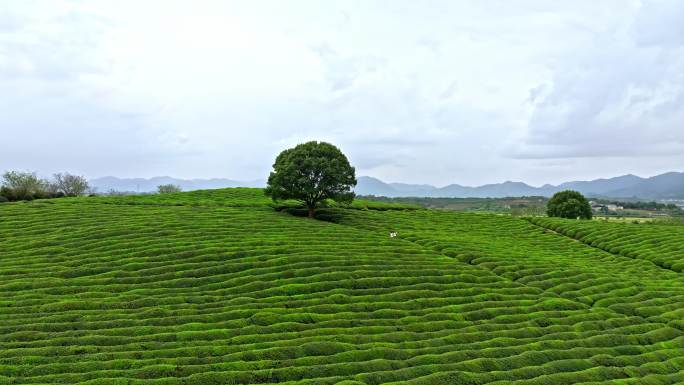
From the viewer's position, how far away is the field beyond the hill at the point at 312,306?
2102 cm

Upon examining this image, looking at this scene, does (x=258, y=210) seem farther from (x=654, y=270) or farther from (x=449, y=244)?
(x=654, y=270)

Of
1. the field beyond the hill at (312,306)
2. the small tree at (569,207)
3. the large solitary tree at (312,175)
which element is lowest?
the field beyond the hill at (312,306)

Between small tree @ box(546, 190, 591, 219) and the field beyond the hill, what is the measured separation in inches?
1838

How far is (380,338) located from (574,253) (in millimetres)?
38465

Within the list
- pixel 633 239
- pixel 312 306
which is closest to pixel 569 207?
pixel 633 239

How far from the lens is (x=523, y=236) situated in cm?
6256

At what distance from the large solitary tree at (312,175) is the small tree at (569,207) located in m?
60.4

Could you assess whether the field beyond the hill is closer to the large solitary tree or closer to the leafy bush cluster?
the large solitary tree

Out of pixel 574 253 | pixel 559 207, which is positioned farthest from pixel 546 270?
pixel 559 207

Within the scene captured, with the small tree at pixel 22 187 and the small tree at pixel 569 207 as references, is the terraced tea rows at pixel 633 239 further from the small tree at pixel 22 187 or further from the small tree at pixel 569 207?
the small tree at pixel 22 187

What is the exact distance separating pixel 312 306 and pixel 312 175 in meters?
31.2

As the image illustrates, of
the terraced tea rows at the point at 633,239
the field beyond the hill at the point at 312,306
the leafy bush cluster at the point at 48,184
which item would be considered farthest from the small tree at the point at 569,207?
the leafy bush cluster at the point at 48,184

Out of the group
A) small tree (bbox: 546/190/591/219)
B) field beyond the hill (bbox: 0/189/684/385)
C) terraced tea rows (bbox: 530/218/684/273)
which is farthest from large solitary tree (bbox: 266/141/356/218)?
small tree (bbox: 546/190/591/219)

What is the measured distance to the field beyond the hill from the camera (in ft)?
68.9
